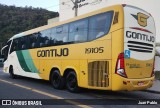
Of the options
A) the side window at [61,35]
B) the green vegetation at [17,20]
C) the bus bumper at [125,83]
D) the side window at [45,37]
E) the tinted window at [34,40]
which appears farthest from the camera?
the green vegetation at [17,20]

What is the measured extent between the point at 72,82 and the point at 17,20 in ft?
185

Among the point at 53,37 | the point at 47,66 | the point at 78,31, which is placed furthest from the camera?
the point at 47,66

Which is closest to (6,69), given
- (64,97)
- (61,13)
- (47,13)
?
(64,97)

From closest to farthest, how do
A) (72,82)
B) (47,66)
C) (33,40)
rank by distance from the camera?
(72,82) < (47,66) < (33,40)

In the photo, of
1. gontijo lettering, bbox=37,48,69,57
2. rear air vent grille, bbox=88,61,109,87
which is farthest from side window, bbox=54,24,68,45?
rear air vent grille, bbox=88,61,109,87

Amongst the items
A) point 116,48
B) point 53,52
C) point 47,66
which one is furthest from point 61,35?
point 116,48

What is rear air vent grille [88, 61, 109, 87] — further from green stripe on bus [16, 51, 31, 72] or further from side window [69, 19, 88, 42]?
green stripe on bus [16, 51, 31, 72]

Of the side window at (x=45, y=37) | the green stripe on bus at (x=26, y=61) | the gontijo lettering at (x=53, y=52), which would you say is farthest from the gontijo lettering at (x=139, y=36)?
the green stripe on bus at (x=26, y=61)

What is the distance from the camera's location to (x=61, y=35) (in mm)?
14109

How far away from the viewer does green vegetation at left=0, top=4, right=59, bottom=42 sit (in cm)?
6506

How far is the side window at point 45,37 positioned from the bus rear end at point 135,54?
5.50 m

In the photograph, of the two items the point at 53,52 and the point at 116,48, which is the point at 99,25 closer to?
the point at 116,48

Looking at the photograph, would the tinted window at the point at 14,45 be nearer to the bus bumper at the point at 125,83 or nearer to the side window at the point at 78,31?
the side window at the point at 78,31

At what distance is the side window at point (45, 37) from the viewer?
50.2 ft
